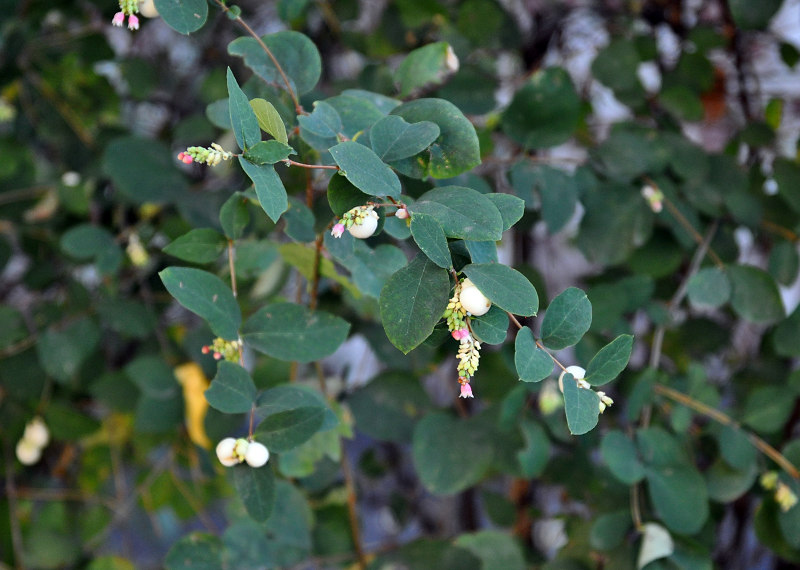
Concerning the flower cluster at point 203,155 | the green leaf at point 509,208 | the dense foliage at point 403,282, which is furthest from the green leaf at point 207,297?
the green leaf at point 509,208

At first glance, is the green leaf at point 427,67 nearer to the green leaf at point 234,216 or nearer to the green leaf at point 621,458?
the green leaf at point 234,216

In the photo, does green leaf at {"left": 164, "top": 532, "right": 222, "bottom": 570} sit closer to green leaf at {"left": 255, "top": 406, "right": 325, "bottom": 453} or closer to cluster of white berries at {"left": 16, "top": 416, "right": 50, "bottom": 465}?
green leaf at {"left": 255, "top": 406, "right": 325, "bottom": 453}

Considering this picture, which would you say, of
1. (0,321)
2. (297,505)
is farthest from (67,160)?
(297,505)

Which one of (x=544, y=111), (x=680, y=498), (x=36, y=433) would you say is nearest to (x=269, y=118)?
(x=544, y=111)

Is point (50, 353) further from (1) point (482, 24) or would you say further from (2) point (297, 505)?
(1) point (482, 24)

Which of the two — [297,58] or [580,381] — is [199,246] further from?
[580,381]

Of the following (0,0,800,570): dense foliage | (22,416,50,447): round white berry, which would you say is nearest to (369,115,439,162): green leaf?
(0,0,800,570): dense foliage
